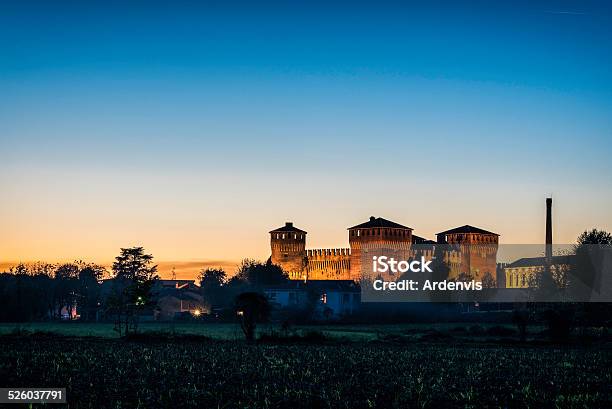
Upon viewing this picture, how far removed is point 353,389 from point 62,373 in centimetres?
977

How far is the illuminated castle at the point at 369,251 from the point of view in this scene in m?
148

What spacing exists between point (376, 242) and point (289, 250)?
15.4 meters

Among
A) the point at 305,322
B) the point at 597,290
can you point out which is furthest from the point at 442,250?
the point at 597,290

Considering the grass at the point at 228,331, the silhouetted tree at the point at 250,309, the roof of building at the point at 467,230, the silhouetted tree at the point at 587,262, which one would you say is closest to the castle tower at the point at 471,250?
the roof of building at the point at 467,230

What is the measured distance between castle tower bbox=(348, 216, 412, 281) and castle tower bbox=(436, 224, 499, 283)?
7.41m

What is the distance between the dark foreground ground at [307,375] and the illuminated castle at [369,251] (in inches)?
3996

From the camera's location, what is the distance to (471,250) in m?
157

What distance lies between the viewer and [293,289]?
4626 inches

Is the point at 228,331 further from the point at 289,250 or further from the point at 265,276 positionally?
the point at 289,250

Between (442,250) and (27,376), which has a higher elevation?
(442,250)

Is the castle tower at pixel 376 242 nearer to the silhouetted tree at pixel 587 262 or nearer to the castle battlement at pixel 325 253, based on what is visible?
the castle battlement at pixel 325 253

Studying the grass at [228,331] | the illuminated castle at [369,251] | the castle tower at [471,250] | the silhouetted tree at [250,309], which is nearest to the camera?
the silhouetted tree at [250,309]

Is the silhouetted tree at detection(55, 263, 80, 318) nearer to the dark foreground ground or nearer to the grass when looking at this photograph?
the grass

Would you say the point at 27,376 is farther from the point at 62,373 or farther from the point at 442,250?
the point at 442,250
